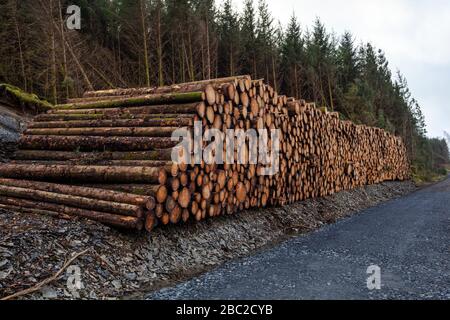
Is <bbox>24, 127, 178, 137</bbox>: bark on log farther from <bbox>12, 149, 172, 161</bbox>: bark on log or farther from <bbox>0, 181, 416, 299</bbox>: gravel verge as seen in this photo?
<bbox>0, 181, 416, 299</bbox>: gravel verge

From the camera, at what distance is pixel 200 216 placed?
20.8 ft

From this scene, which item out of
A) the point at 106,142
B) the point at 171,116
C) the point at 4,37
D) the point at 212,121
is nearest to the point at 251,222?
the point at 212,121

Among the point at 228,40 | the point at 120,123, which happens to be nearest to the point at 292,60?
the point at 228,40

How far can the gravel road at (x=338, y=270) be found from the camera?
3.96 m

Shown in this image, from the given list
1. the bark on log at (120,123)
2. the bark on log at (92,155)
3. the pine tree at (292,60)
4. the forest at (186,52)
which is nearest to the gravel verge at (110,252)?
the bark on log at (92,155)

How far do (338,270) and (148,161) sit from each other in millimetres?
3409

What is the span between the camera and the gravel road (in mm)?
3961

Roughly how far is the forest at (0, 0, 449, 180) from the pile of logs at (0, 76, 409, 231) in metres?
7.90

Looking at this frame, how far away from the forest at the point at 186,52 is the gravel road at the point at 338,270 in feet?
40.0

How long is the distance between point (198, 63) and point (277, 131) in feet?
58.4

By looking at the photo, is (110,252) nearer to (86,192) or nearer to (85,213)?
(85,213)

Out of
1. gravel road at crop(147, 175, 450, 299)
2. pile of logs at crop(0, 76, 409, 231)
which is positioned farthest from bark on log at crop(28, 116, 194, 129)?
gravel road at crop(147, 175, 450, 299)

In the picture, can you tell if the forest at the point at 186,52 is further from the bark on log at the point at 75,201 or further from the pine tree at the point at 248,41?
the bark on log at the point at 75,201

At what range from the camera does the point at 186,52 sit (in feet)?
79.5
